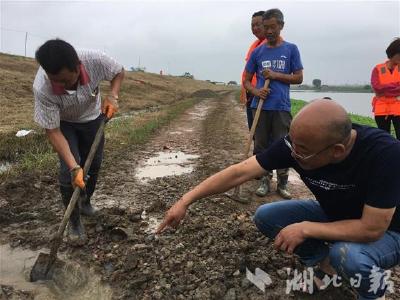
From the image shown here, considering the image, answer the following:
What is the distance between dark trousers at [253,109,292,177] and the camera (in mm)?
4449

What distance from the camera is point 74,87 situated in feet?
10.5

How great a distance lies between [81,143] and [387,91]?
3803 mm

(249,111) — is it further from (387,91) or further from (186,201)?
(186,201)

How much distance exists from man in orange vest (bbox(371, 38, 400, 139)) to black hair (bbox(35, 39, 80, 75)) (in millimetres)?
3939

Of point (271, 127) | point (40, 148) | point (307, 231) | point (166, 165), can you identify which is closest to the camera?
point (307, 231)

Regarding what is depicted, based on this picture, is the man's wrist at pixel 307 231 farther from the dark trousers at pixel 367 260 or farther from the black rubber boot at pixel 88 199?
the black rubber boot at pixel 88 199

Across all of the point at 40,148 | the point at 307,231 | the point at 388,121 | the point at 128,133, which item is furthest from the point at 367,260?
the point at 128,133

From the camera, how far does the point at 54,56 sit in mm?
2703

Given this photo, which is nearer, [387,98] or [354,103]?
[387,98]

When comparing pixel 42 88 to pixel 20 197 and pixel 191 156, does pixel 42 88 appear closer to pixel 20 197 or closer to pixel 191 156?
pixel 20 197

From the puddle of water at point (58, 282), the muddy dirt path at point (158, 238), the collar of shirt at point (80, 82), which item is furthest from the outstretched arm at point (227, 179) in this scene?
the collar of shirt at point (80, 82)

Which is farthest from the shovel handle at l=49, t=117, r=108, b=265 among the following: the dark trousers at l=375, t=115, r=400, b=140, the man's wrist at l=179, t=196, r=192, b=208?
the dark trousers at l=375, t=115, r=400, b=140

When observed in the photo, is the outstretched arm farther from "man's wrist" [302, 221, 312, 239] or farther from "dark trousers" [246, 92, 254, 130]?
"dark trousers" [246, 92, 254, 130]

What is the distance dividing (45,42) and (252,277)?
2.14 meters
